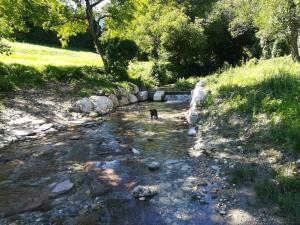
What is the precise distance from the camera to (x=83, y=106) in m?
16.2

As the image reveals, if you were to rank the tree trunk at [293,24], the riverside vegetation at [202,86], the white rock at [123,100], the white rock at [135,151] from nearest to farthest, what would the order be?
the riverside vegetation at [202,86]
the white rock at [135,151]
the tree trunk at [293,24]
the white rock at [123,100]

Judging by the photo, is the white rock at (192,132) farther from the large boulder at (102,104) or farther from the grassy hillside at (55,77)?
the grassy hillside at (55,77)

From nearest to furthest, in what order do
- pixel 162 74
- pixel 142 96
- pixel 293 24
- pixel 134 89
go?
pixel 293 24 → pixel 142 96 → pixel 134 89 → pixel 162 74

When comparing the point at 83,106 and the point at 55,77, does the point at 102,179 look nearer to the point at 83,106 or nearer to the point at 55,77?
the point at 83,106

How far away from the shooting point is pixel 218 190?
6578 millimetres

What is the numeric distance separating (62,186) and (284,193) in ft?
14.7

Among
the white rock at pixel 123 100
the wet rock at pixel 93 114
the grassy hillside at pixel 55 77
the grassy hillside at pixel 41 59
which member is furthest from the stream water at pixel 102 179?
the grassy hillside at pixel 41 59

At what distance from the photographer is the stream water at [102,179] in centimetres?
589

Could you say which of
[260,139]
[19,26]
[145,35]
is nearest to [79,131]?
[260,139]

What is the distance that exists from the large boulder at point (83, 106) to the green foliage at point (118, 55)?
752 cm

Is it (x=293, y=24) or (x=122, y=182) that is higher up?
(x=293, y=24)

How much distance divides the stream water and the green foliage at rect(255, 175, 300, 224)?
101 cm

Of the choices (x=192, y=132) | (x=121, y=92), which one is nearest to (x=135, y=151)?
(x=192, y=132)

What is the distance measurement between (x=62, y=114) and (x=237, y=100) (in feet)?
26.3
